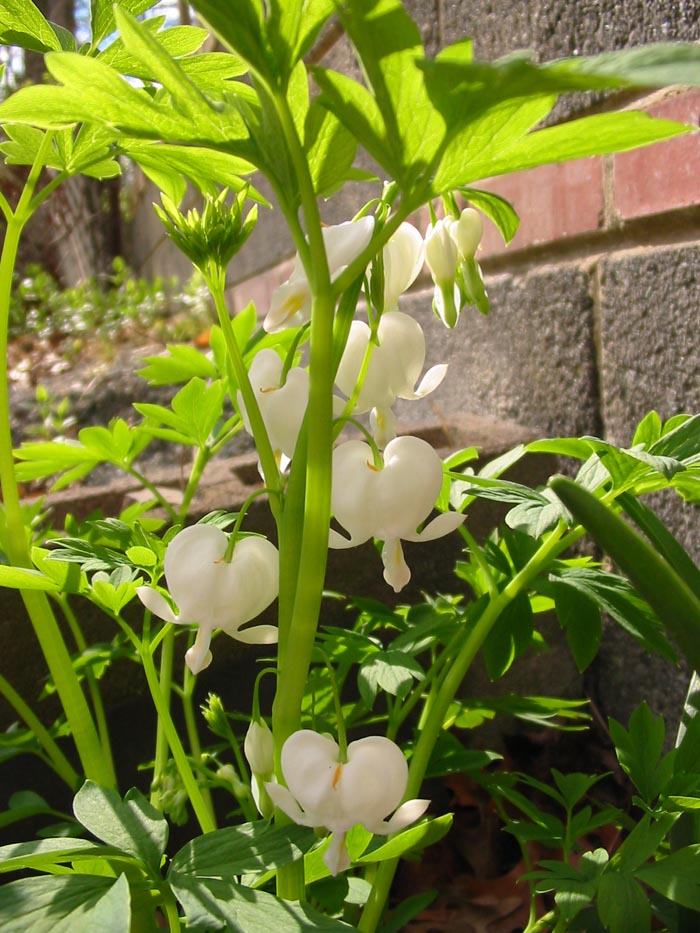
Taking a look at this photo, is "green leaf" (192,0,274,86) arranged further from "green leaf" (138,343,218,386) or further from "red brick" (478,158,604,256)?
"red brick" (478,158,604,256)

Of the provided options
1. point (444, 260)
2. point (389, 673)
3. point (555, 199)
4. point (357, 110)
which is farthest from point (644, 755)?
point (555, 199)

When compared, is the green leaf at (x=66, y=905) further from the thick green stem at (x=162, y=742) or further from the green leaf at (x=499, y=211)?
the green leaf at (x=499, y=211)

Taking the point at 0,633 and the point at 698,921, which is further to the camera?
the point at 0,633

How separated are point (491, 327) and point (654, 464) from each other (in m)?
0.97

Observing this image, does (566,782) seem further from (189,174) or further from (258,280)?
(258,280)

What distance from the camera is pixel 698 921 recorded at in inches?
22.3

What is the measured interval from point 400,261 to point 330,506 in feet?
0.64

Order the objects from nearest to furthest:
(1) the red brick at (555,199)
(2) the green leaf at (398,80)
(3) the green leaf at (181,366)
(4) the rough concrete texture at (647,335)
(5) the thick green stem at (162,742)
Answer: (2) the green leaf at (398,80) < (5) the thick green stem at (162,742) < (3) the green leaf at (181,366) < (4) the rough concrete texture at (647,335) < (1) the red brick at (555,199)

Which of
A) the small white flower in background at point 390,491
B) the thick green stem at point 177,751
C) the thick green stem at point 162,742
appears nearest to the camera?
the small white flower in background at point 390,491

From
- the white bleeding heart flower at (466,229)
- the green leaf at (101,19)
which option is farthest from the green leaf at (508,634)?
the green leaf at (101,19)

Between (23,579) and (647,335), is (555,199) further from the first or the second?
(23,579)

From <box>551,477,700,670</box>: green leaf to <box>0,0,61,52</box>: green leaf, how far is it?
0.53 meters

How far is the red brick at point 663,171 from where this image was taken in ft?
3.16

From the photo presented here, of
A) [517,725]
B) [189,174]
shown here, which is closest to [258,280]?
[517,725]
